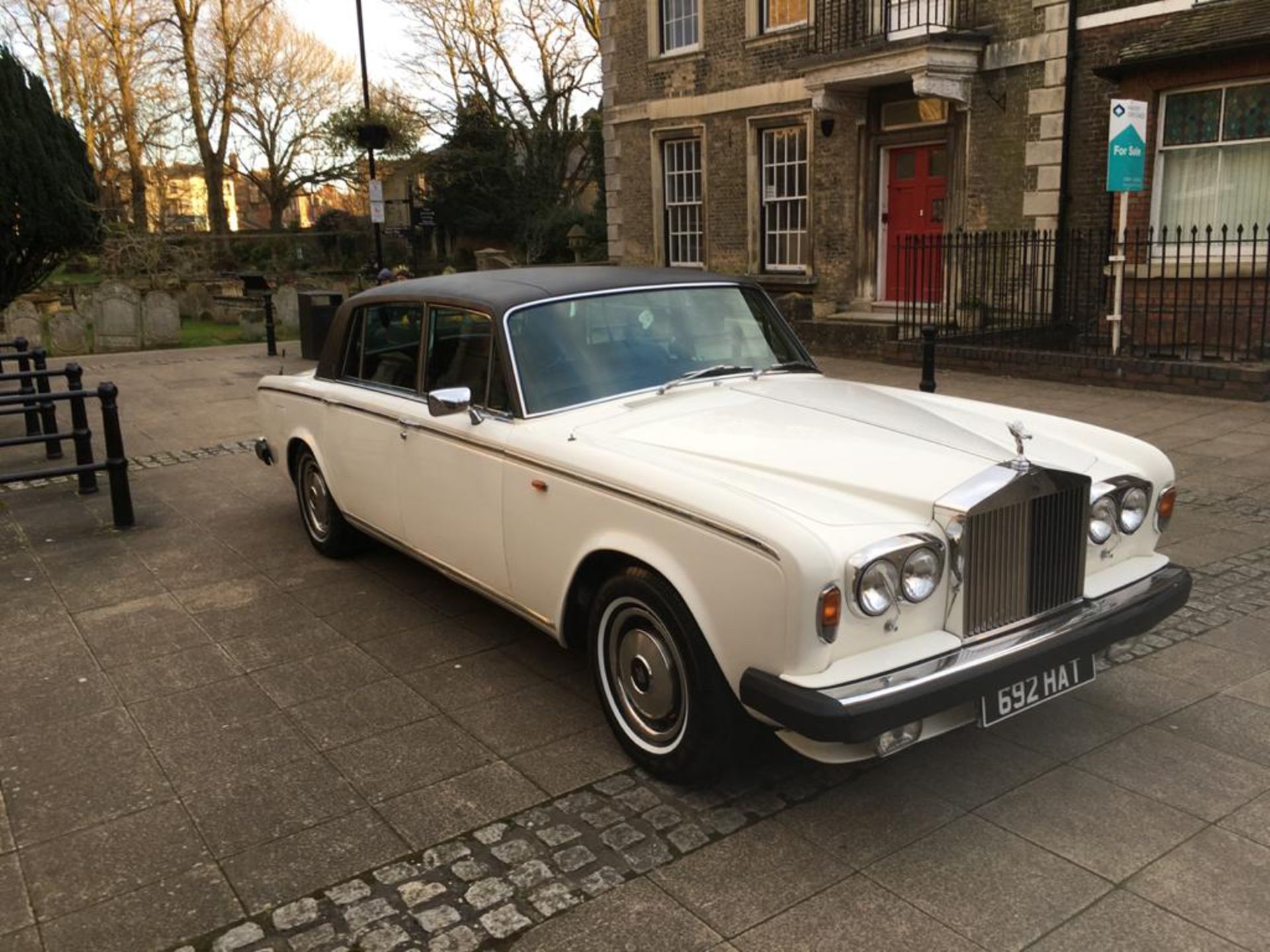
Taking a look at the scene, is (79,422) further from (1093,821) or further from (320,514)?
(1093,821)

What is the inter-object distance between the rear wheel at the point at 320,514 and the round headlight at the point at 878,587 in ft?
12.5

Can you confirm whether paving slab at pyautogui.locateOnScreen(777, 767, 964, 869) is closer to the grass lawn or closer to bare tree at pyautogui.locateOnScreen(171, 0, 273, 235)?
the grass lawn

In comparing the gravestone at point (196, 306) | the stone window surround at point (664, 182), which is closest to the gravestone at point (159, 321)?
the gravestone at point (196, 306)

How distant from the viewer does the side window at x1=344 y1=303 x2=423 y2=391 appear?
5.23 m

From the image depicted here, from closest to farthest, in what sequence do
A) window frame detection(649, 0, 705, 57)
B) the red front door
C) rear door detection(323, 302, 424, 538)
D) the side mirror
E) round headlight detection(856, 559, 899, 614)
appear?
1. round headlight detection(856, 559, 899, 614)
2. the side mirror
3. rear door detection(323, 302, 424, 538)
4. the red front door
5. window frame detection(649, 0, 705, 57)

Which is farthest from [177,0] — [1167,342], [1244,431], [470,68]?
[1244,431]

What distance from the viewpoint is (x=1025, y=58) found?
568 inches

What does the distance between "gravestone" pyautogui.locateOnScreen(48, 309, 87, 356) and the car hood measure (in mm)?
16964

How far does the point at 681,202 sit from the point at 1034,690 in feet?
62.3

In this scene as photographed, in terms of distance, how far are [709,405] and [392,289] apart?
217 centimetres

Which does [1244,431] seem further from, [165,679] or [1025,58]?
[165,679]

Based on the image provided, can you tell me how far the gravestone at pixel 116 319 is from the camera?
18.6 m

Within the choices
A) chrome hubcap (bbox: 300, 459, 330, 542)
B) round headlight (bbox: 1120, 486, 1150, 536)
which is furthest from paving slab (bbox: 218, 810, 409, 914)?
chrome hubcap (bbox: 300, 459, 330, 542)

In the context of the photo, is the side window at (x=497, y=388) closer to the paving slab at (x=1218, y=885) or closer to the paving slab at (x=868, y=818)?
the paving slab at (x=868, y=818)
